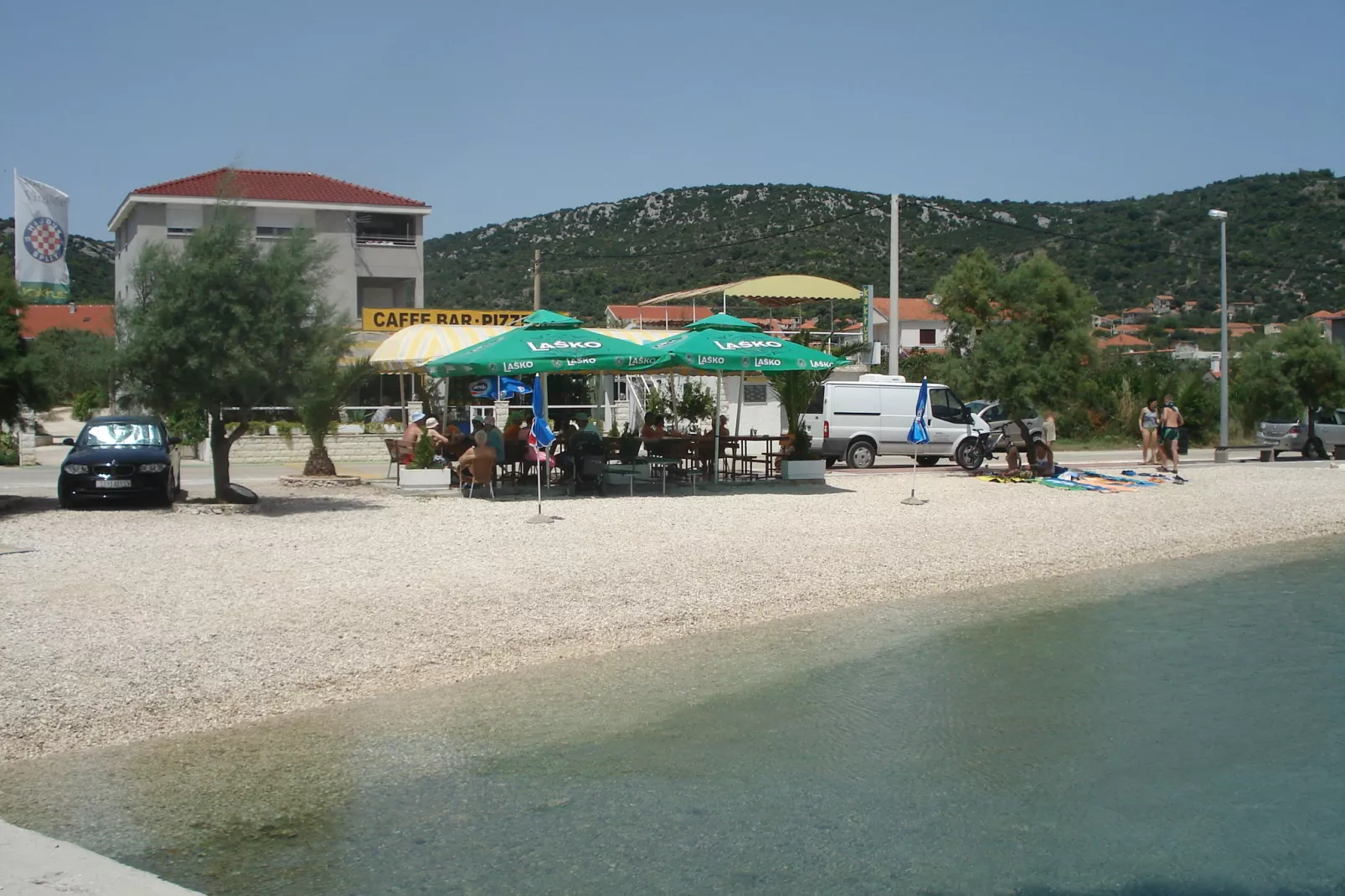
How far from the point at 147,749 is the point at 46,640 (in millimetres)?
2335

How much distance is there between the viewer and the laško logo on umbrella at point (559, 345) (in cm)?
1817

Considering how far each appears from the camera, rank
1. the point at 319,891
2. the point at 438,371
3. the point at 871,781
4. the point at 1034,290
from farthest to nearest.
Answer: the point at 1034,290
the point at 438,371
the point at 871,781
the point at 319,891

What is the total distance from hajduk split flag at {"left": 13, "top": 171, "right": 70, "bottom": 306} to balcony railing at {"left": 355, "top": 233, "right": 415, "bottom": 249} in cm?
1698

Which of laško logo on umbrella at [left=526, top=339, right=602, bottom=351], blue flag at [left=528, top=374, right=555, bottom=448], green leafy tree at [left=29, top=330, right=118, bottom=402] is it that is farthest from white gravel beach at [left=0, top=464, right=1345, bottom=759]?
laško logo on umbrella at [left=526, top=339, right=602, bottom=351]

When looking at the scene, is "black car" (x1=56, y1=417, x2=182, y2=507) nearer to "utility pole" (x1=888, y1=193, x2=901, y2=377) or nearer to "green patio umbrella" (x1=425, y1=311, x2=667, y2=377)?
"green patio umbrella" (x1=425, y1=311, x2=667, y2=377)

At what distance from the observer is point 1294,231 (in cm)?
7762

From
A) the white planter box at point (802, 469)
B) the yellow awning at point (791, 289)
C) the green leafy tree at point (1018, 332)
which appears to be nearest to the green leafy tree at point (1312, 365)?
the green leafy tree at point (1018, 332)

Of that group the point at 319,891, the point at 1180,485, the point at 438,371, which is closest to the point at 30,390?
the point at 438,371

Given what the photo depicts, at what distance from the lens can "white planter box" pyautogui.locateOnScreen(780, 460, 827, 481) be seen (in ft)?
69.8

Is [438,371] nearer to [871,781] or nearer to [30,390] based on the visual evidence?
[30,390]

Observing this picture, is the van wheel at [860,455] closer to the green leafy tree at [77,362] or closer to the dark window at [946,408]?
the dark window at [946,408]

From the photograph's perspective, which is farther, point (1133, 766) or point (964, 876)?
point (1133, 766)

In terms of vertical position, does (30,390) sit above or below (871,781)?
above

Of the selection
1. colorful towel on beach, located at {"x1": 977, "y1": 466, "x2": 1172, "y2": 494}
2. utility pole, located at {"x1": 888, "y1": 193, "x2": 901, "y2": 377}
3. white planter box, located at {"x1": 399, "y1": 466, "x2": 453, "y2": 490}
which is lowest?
colorful towel on beach, located at {"x1": 977, "y1": 466, "x2": 1172, "y2": 494}
